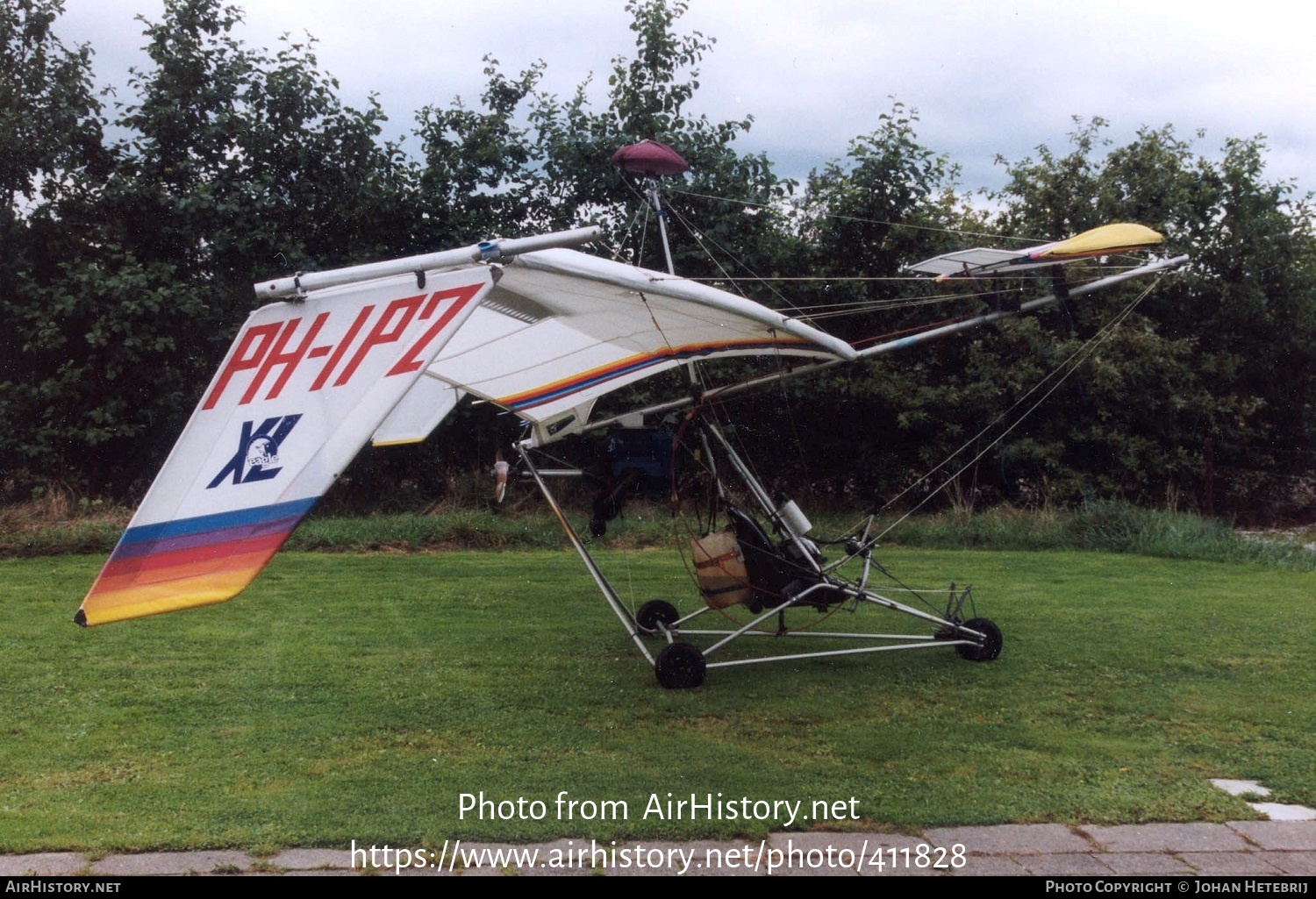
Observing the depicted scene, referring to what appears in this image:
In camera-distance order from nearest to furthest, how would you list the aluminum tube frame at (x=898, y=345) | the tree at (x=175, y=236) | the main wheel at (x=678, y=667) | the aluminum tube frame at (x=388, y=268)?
the aluminum tube frame at (x=388, y=268), the main wheel at (x=678, y=667), the aluminum tube frame at (x=898, y=345), the tree at (x=175, y=236)

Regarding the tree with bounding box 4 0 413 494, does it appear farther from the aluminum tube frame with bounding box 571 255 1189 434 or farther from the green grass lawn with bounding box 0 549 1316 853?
the aluminum tube frame with bounding box 571 255 1189 434

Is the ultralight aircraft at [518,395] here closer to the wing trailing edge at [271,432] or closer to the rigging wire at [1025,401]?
the wing trailing edge at [271,432]

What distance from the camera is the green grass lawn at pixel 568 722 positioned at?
3967 millimetres

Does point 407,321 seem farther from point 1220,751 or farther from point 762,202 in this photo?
point 762,202

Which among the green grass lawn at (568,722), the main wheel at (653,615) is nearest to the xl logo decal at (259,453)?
the green grass lawn at (568,722)

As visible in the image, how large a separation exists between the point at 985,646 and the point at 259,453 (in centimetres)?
456

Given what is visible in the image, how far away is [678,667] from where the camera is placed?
5922 millimetres

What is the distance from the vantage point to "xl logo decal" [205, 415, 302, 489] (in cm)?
335

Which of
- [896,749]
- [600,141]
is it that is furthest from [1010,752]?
[600,141]

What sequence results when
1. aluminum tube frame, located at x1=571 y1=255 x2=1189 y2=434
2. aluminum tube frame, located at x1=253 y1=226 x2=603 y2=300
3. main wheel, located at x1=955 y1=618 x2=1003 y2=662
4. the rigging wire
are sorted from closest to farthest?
aluminum tube frame, located at x1=253 y1=226 x2=603 y2=300 < aluminum tube frame, located at x1=571 y1=255 x2=1189 y2=434 < main wheel, located at x1=955 y1=618 x2=1003 y2=662 < the rigging wire

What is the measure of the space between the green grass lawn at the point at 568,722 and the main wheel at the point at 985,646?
89 mm

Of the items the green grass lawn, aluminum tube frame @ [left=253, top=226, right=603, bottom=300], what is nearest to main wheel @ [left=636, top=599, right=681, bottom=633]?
the green grass lawn

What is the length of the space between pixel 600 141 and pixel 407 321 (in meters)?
11.0

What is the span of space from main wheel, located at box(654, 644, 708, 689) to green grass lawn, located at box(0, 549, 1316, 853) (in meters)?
0.11
